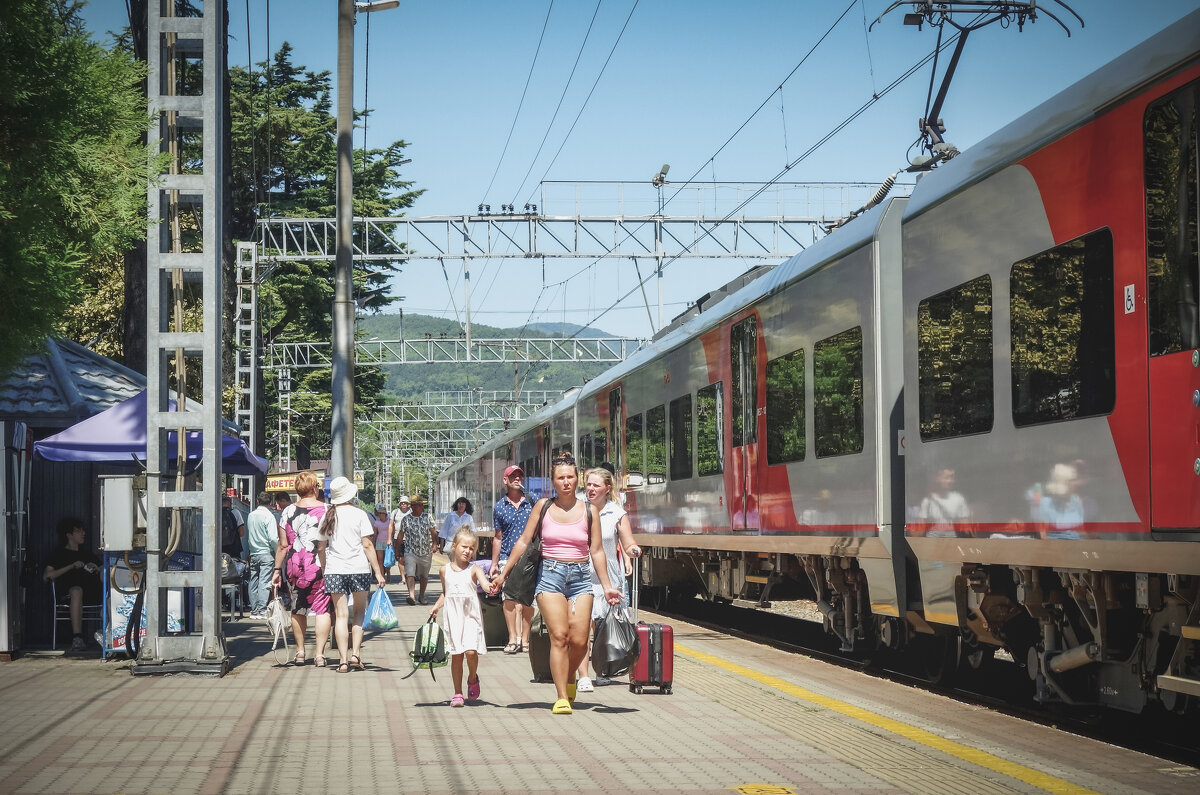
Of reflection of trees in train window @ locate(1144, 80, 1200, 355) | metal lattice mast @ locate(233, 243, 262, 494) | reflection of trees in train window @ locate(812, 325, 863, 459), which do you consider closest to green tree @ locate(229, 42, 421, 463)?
metal lattice mast @ locate(233, 243, 262, 494)

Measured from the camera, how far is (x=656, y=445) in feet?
65.2

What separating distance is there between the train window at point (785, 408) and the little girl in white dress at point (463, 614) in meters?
4.11

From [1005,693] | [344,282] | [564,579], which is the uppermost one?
[344,282]

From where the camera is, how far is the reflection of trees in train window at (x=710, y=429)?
16234 mm

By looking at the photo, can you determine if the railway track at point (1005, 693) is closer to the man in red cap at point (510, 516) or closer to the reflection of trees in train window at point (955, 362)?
the reflection of trees in train window at point (955, 362)

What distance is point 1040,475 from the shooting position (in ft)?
28.0

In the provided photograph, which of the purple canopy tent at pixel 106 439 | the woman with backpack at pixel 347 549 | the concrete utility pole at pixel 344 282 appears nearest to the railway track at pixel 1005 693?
the woman with backpack at pixel 347 549

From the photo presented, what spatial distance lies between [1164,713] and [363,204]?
40.2 metres

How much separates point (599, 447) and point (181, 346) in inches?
502

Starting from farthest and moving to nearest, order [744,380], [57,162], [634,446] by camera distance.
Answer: [634,446] → [744,380] → [57,162]

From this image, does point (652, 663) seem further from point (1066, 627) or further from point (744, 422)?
point (744, 422)

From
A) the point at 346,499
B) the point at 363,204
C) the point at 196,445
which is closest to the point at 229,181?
the point at 196,445

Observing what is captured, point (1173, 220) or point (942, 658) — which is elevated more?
point (1173, 220)

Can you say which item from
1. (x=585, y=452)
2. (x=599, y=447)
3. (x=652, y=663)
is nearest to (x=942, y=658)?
(x=652, y=663)
